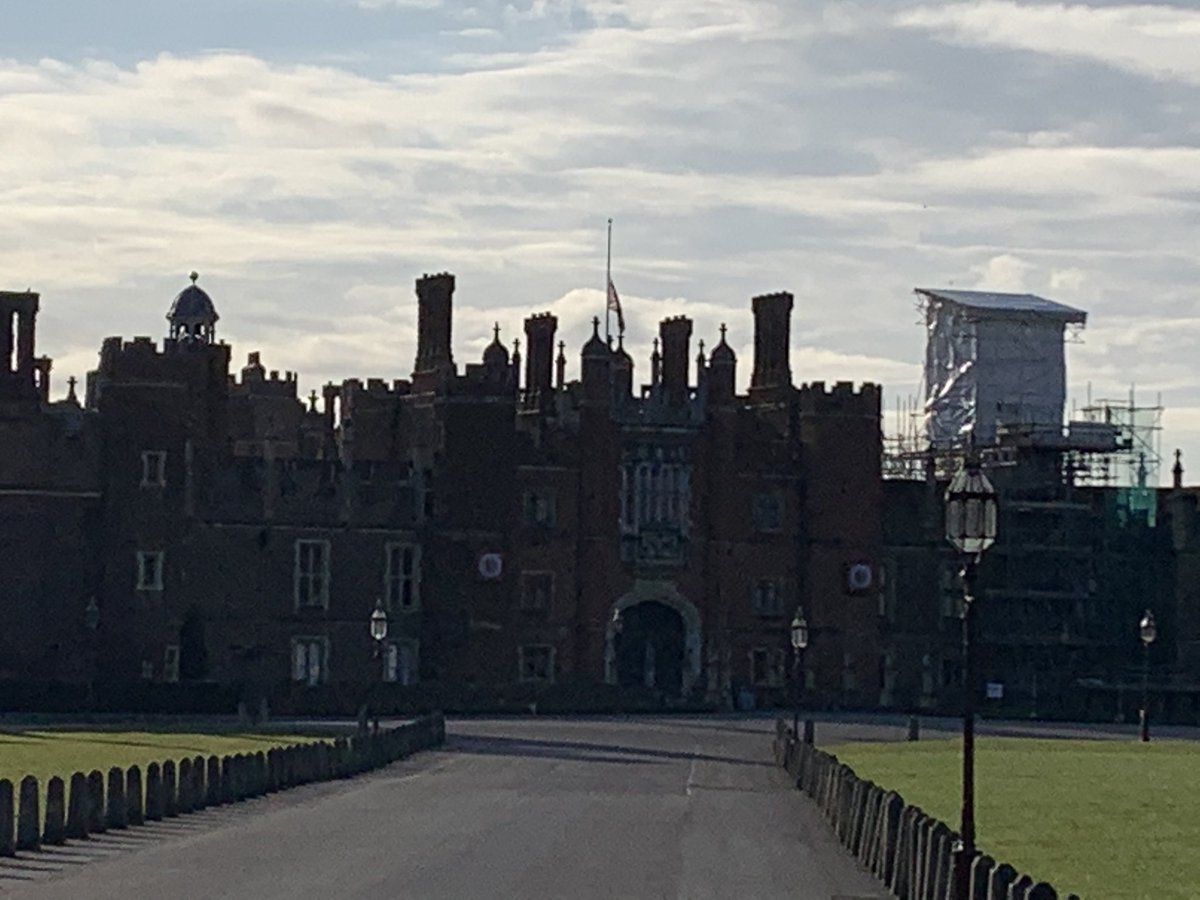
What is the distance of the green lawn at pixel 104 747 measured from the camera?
181ft

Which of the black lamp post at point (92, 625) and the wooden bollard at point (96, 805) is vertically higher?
the black lamp post at point (92, 625)

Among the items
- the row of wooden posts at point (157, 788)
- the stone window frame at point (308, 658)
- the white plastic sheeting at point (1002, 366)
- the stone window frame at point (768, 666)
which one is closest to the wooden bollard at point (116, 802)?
the row of wooden posts at point (157, 788)

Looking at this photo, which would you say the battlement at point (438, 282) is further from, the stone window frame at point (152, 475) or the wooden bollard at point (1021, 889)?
the wooden bollard at point (1021, 889)

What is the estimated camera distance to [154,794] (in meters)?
41.4

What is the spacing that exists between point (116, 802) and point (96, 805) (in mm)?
1101

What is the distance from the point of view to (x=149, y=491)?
98562 millimetres

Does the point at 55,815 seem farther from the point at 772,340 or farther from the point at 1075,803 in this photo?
the point at 772,340

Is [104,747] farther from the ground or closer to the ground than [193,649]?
closer to the ground

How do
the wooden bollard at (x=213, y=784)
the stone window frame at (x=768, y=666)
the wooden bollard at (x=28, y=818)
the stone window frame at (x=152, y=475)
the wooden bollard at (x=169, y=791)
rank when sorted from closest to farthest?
the wooden bollard at (x=28, y=818), the wooden bollard at (x=169, y=791), the wooden bollard at (x=213, y=784), the stone window frame at (x=152, y=475), the stone window frame at (x=768, y=666)

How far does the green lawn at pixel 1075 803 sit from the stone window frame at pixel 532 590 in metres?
24.5

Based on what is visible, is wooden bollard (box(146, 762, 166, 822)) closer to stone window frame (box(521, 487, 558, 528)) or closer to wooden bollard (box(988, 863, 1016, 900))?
wooden bollard (box(988, 863, 1016, 900))

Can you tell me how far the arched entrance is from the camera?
10562 centimetres

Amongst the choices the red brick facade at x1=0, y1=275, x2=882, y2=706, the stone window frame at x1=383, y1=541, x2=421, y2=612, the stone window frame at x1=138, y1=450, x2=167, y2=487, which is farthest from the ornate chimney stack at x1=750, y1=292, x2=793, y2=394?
the stone window frame at x1=138, y1=450, x2=167, y2=487

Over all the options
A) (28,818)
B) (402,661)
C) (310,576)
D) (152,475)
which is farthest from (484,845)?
(402,661)
